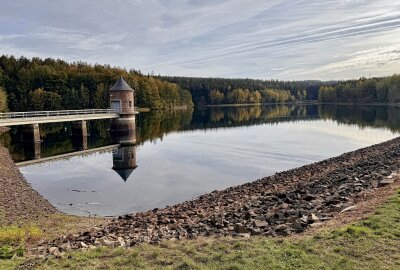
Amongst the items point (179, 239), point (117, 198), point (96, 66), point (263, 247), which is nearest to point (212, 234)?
point (179, 239)

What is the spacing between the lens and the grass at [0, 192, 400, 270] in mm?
6895

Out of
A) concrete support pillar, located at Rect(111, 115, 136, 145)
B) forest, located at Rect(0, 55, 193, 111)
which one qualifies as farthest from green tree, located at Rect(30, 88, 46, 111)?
concrete support pillar, located at Rect(111, 115, 136, 145)

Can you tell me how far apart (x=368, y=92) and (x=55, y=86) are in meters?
109

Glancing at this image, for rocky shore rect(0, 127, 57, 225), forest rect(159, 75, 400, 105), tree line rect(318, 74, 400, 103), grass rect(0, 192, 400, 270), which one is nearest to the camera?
grass rect(0, 192, 400, 270)

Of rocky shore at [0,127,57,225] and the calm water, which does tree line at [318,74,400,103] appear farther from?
rocky shore at [0,127,57,225]

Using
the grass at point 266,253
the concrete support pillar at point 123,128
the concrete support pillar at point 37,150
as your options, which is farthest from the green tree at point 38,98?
the grass at point 266,253

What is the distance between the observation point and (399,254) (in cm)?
700

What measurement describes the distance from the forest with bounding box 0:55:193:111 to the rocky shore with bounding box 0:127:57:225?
5428 centimetres

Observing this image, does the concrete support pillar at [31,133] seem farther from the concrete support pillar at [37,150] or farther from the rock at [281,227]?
the rock at [281,227]

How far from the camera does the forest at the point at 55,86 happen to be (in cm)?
7769

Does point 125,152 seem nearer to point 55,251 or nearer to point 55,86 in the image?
point 55,251

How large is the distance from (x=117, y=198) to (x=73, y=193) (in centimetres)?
314

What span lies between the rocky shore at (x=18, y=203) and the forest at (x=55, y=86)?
54.3 m

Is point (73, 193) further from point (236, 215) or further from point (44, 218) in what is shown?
point (236, 215)
